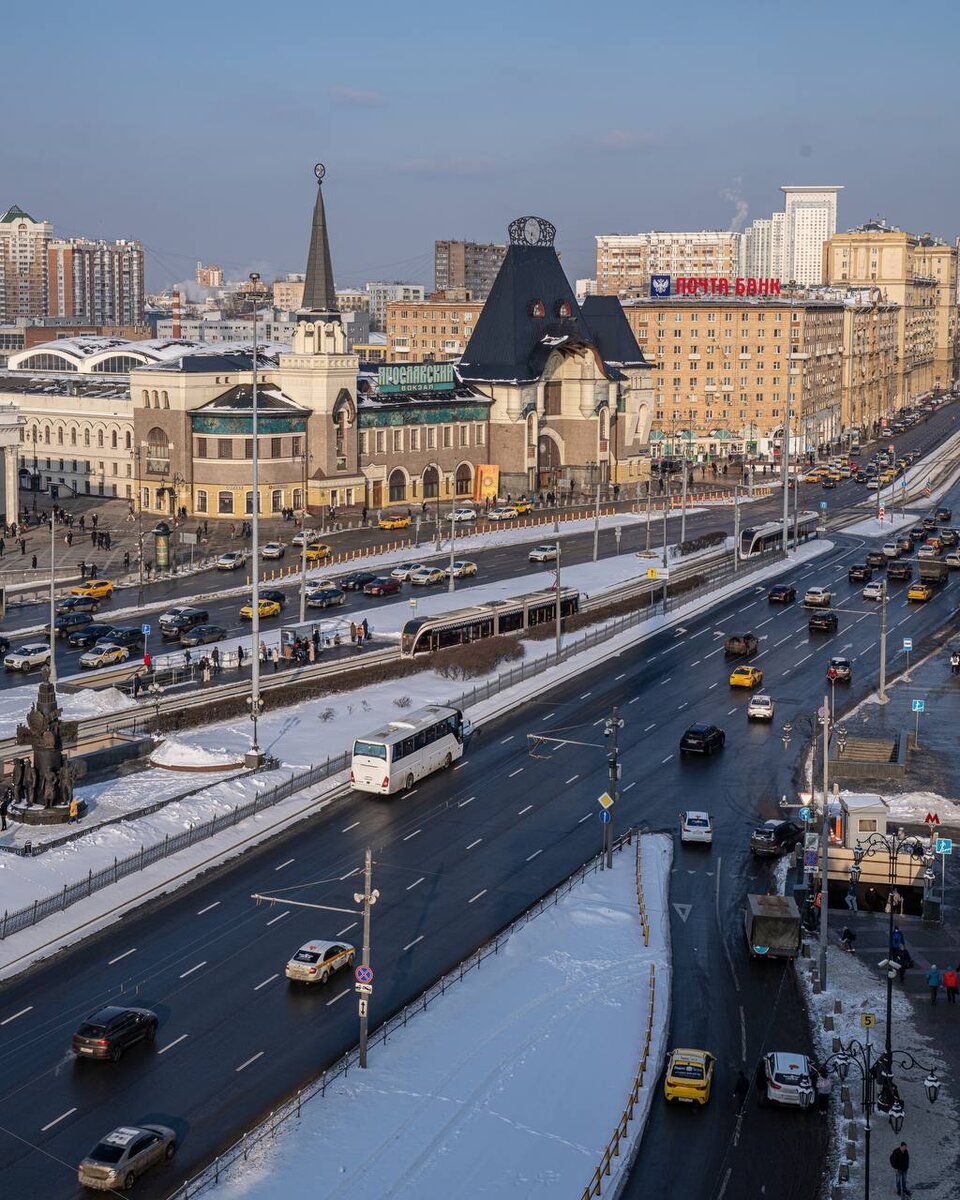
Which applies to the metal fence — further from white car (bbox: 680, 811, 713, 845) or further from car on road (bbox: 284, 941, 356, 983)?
white car (bbox: 680, 811, 713, 845)

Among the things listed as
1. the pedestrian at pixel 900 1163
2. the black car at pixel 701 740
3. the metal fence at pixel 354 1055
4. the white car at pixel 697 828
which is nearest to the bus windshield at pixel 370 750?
the metal fence at pixel 354 1055

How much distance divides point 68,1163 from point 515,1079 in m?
9.67

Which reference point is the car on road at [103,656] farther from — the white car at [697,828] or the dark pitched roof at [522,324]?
the dark pitched roof at [522,324]

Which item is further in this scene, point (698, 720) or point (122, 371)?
point (122, 371)

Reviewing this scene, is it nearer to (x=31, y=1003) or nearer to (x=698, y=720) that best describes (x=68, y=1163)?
(x=31, y=1003)

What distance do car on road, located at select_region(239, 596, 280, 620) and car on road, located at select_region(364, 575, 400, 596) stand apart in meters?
8.54

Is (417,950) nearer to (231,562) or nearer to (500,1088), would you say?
(500,1088)

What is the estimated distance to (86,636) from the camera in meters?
82.4

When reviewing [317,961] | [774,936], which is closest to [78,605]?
[317,961]

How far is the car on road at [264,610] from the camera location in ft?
290

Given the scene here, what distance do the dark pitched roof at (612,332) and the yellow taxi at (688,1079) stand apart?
425 feet

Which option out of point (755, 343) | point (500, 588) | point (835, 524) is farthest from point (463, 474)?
point (755, 343)

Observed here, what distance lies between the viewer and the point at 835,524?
13762cm

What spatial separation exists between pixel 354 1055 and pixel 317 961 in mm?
4452
